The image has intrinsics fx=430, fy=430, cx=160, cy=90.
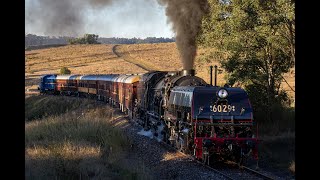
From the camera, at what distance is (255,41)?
21859mm

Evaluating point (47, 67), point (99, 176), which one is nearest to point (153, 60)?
point (47, 67)

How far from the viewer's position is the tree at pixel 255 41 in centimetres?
2019

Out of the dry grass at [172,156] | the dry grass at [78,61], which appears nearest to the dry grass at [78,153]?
the dry grass at [172,156]

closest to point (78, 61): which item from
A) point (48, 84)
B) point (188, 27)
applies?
point (48, 84)

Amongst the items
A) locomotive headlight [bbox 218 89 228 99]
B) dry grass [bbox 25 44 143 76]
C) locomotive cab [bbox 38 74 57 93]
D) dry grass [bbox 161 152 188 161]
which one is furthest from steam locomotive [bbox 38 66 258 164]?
dry grass [bbox 25 44 143 76]

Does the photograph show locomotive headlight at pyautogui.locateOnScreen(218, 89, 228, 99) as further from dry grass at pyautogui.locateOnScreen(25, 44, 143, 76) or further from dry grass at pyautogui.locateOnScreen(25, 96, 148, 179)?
dry grass at pyautogui.locateOnScreen(25, 44, 143, 76)

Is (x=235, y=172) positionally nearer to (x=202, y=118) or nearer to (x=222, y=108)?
(x=202, y=118)

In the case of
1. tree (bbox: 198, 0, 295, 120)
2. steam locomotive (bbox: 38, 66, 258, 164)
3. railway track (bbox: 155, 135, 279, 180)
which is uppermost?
tree (bbox: 198, 0, 295, 120)

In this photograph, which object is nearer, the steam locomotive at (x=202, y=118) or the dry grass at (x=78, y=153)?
the dry grass at (x=78, y=153)

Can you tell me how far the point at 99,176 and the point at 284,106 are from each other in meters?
17.8

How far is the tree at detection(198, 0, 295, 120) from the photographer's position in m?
20.2

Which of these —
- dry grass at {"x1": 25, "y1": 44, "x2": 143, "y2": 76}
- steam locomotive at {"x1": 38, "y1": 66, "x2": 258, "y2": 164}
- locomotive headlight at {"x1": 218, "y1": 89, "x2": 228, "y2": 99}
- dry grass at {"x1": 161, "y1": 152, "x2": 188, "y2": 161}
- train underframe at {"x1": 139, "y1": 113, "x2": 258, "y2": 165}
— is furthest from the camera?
dry grass at {"x1": 25, "y1": 44, "x2": 143, "y2": 76}

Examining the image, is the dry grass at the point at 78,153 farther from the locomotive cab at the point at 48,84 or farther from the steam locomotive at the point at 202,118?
the locomotive cab at the point at 48,84

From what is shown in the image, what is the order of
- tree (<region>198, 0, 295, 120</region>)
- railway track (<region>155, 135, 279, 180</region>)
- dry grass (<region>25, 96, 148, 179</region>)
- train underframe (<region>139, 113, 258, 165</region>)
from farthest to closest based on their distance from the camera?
tree (<region>198, 0, 295, 120</region>)
train underframe (<region>139, 113, 258, 165</region>)
railway track (<region>155, 135, 279, 180</region>)
dry grass (<region>25, 96, 148, 179</region>)
